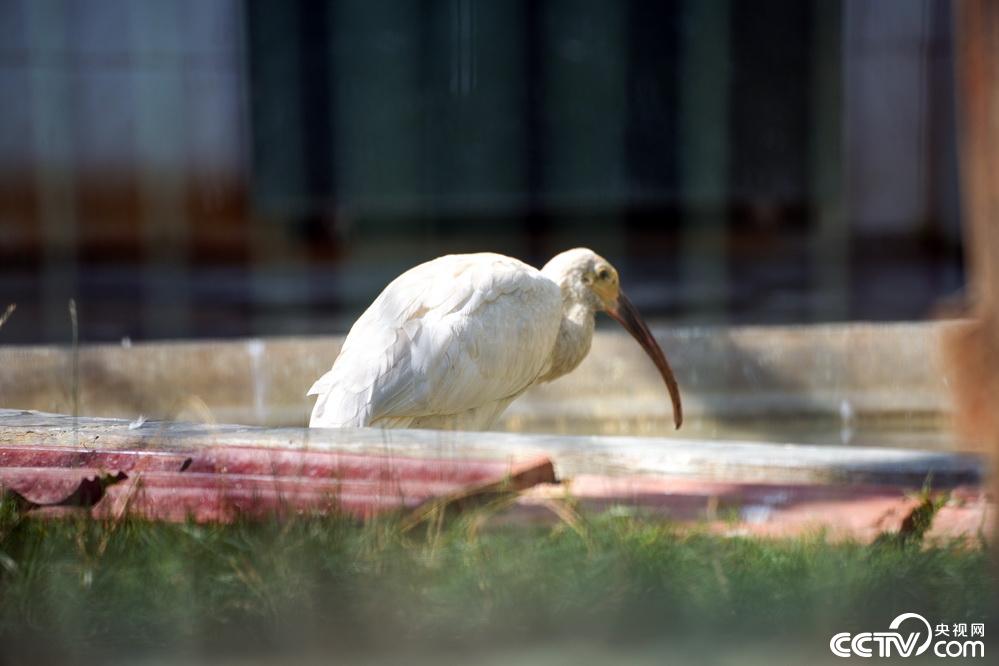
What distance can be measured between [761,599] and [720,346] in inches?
130

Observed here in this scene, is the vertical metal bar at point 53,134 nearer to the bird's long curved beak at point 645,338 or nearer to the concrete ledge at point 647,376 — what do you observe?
the concrete ledge at point 647,376

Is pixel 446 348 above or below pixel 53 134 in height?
below

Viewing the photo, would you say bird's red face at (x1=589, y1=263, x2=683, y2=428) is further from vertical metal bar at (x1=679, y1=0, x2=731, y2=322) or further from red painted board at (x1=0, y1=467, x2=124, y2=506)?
vertical metal bar at (x1=679, y1=0, x2=731, y2=322)

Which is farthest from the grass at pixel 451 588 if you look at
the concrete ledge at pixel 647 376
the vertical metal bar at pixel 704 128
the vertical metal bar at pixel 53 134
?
the vertical metal bar at pixel 704 128

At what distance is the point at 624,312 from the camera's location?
491 cm

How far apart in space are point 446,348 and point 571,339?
801mm

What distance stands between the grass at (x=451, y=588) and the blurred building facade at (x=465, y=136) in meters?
6.65

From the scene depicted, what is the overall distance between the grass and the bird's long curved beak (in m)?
2.28

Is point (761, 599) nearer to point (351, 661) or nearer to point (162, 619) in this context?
point (351, 661)

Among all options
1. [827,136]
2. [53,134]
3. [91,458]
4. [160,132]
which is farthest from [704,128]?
[91,458]

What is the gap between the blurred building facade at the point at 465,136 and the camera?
9609 millimetres

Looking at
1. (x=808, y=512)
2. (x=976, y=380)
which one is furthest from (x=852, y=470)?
(x=976, y=380)

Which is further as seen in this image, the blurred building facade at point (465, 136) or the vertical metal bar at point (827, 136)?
the vertical metal bar at point (827, 136)

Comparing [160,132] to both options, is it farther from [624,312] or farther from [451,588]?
[451,588]
